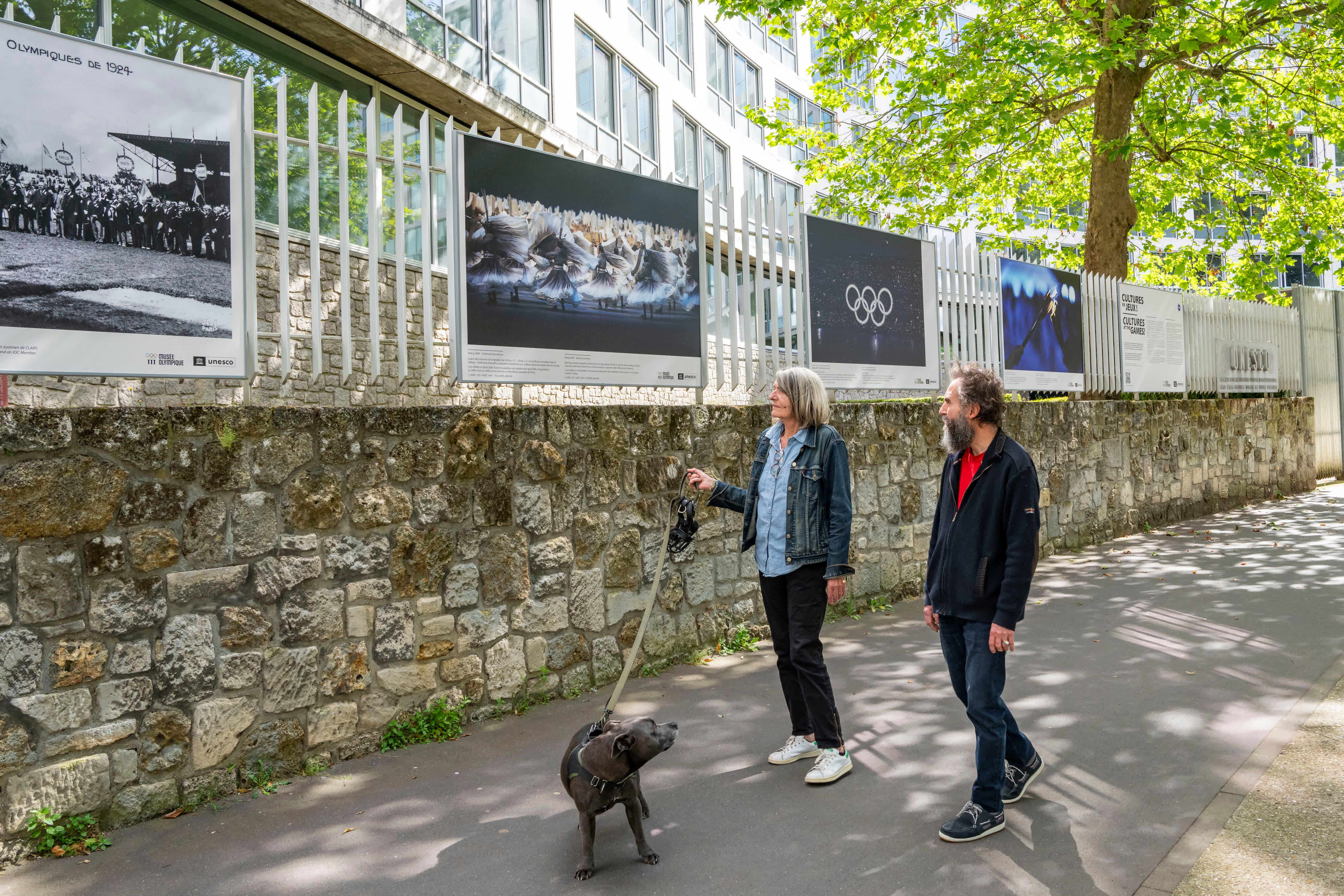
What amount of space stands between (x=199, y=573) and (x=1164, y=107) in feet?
44.1

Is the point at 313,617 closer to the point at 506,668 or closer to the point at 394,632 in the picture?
the point at 394,632

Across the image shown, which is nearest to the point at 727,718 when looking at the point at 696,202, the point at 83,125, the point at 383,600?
the point at 383,600

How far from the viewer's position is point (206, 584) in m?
4.03

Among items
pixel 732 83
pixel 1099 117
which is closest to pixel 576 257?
pixel 1099 117

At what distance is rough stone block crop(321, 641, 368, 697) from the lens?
14.4 feet

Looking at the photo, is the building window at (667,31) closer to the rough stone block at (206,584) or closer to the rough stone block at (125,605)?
the rough stone block at (206,584)

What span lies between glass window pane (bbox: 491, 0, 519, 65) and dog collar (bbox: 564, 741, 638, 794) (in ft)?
48.9

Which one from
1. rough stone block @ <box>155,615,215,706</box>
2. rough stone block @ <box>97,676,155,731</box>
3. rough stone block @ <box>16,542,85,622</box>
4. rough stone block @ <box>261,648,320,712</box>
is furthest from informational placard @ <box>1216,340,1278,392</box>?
rough stone block @ <box>16,542,85,622</box>

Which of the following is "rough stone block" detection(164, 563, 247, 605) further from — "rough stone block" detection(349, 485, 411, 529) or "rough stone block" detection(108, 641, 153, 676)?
"rough stone block" detection(349, 485, 411, 529)

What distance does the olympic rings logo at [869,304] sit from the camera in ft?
26.0

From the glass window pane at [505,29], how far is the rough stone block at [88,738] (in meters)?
14.3

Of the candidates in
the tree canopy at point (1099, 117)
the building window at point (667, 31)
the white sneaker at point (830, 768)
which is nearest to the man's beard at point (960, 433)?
the white sneaker at point (830, 768)

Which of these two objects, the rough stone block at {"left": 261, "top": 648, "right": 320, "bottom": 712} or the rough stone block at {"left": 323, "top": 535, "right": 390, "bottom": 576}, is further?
the rough stone block at {"left": 323, "top": 535, "right": 390, "bottom": 576}

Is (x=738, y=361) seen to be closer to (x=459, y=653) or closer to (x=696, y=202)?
(x=696, y=202)
